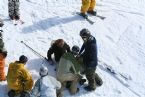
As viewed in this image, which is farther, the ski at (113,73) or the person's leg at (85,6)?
the person's leg at (85,6)

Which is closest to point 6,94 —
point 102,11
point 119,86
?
point 119,86

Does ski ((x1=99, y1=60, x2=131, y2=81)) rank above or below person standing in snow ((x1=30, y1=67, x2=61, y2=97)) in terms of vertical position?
below

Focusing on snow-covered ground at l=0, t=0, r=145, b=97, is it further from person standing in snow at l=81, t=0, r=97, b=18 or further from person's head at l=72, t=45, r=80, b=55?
person's head at l=72, t=45, r=80, b=55

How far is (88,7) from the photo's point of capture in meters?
17.8

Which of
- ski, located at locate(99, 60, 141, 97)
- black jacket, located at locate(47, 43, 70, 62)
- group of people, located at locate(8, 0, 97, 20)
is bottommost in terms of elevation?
ski, located at locate(99, 60, 141, 97)

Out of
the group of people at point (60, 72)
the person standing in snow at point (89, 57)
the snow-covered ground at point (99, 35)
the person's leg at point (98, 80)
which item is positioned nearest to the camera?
the group of people at point (60, 72)

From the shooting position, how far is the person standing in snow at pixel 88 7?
1759 cm

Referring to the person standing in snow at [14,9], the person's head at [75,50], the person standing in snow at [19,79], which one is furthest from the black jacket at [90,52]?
the person standing in snow at [14,9]

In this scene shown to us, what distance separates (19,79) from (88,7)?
615 centimetres

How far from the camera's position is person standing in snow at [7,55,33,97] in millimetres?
12711

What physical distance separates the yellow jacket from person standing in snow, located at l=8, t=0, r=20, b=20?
4180 millimetres

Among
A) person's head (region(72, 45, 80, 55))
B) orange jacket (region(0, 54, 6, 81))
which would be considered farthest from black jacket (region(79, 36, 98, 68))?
orange jacket (region(0, 54, 6, 81))

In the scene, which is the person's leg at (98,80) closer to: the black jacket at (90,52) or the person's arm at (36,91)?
the black jacket at (90,52)

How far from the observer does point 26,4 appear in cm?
1841
